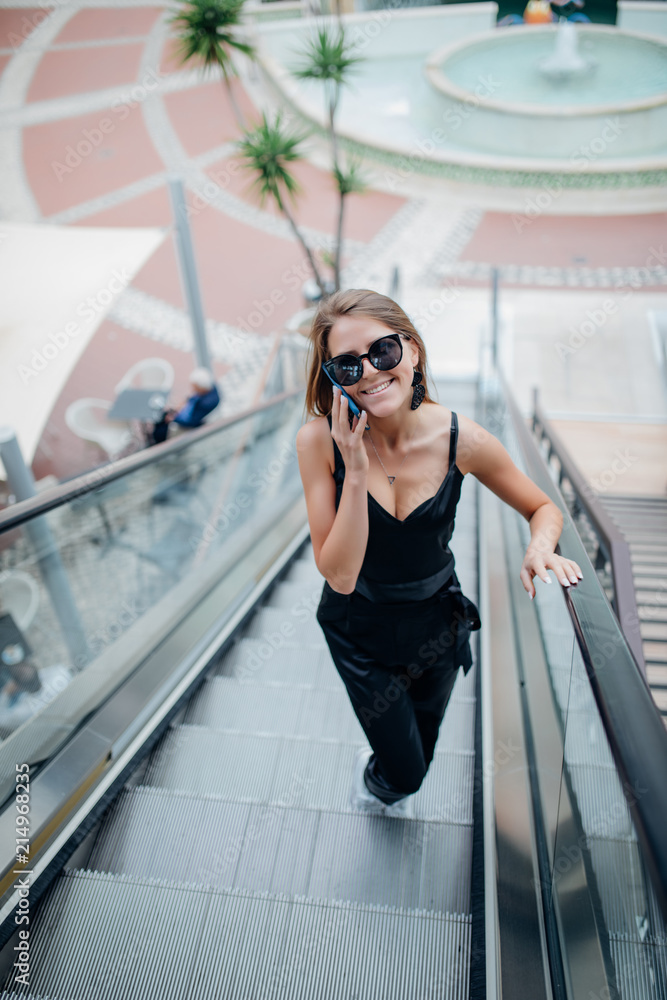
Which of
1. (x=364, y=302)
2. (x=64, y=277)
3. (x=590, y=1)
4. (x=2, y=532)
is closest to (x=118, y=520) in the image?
(x=2, y=532)

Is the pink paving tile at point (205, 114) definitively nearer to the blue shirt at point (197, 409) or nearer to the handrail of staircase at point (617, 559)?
the blue shirt at point (197, 409)

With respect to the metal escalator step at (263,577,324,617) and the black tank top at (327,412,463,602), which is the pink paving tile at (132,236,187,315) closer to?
the metal escalator step at (263,577,324,617)

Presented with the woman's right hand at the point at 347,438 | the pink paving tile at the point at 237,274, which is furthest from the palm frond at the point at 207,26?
the woman's right hand at the point at 347,438

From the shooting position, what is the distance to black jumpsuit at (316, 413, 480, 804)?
5.18ft

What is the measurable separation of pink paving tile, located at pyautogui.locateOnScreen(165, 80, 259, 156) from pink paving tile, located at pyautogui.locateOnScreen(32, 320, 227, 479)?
7.50 m

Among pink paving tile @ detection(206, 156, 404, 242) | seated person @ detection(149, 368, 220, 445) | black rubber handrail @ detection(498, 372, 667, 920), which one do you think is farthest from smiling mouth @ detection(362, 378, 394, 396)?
pink paving tile @ detection(206, 156, 404, 242)

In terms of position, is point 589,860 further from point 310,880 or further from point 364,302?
point 364,302

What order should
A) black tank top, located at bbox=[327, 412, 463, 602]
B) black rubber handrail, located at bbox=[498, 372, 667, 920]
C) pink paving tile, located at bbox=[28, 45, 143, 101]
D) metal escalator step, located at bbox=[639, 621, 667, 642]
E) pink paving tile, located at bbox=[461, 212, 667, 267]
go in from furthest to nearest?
pink paving tile, located at bbox=[28, 45, 143, 101]
pink paving tile, located at bbox=[461, 212, 667, 267]
metal escalator step, located at bbox=[639, 621, 667, 642]
black tank top, located at bbox=[327, 412, 463, 602]
black rubber handrail, located at bbox=[498, 372, 667, 920]

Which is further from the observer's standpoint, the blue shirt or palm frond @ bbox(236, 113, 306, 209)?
palm frond @ bbox(236, 113, 306, 209)

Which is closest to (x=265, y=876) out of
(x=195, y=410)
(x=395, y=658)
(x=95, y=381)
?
(x=395, y=658)

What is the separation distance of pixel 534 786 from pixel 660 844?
120 centimetres

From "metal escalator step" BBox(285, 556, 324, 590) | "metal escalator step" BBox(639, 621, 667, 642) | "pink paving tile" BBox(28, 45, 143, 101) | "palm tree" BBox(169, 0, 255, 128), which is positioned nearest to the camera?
"metal escalator step" BBox(285, 556, 324, 590)

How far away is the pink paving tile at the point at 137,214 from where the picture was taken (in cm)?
1335

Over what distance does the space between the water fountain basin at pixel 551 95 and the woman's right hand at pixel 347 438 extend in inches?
612
